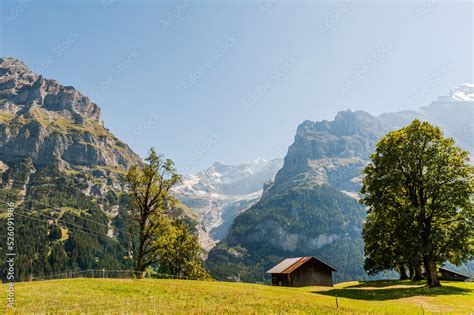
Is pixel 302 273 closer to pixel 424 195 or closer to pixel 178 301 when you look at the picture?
pixel 424 195

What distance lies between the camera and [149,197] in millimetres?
54438

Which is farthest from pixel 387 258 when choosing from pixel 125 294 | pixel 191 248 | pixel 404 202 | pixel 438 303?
pixel 125 294

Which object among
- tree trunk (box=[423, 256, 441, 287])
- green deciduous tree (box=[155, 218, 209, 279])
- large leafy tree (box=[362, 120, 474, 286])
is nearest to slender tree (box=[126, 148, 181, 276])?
green deciduous tree (box=[155, 218, 209, 279])

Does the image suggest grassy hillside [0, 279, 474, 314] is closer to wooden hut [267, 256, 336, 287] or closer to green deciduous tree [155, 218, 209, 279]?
wooden hut [267, 256, 336, 287]

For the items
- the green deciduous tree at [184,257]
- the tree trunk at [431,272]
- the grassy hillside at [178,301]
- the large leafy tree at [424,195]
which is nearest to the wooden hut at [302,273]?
the green deciduous tree at [184,257]

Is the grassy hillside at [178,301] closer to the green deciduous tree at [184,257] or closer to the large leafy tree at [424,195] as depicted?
the large leafy tree at [424,195]

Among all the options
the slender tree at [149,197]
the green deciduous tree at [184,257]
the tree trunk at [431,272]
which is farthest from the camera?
the green deciduous tree at [184,257]

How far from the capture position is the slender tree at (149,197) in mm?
53406

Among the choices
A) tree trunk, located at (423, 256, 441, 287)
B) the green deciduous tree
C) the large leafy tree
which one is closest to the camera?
the large leafy tree

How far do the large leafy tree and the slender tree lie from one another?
3283 centimetres

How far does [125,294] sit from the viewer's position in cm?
3322

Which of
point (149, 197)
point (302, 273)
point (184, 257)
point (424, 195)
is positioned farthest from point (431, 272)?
point (184, 257)

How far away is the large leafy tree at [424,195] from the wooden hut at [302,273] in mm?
34754

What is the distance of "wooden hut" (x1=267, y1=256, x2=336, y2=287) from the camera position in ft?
273
